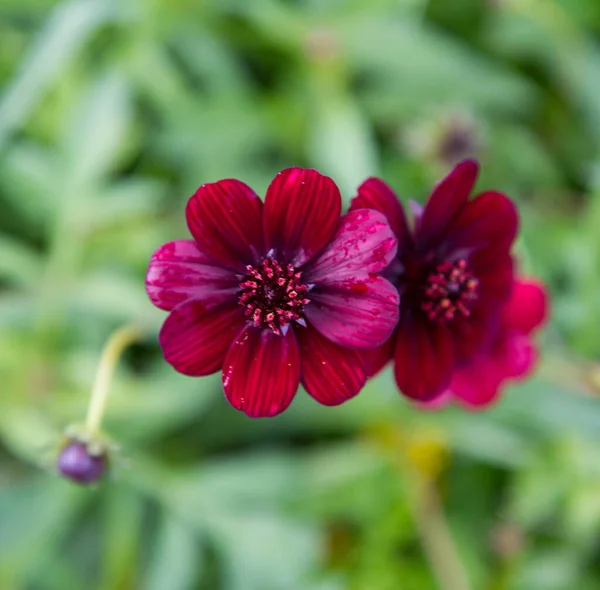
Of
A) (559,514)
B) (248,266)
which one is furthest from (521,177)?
(248,266)

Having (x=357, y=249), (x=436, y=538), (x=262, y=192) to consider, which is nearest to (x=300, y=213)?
(x=357, y=249)

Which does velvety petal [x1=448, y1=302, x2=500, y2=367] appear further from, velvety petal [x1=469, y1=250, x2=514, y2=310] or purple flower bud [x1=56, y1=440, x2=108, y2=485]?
purple flower bud [x1=56, y1=440, x2=108, y2=485]

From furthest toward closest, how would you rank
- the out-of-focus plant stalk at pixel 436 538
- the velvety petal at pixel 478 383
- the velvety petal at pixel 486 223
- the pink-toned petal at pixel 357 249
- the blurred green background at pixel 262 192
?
the out-of-focus plant stalk at pixel 436 538, the blurred green background at pixel 262 192, the velvety petal at pixel 478 383, the velvety petal at pixel 486 223, the pink-toned petal at pixel 357 249

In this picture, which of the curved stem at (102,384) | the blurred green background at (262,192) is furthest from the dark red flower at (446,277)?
the blurred green background at (262,192)

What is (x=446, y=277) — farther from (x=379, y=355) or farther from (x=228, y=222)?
(x=228, y=222)

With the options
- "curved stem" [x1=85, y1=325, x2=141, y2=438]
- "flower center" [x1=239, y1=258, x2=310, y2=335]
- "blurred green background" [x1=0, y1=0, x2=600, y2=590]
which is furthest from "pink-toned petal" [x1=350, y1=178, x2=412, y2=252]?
"blurred green background" [x1=0, y1=0, x2=600, y2=590]

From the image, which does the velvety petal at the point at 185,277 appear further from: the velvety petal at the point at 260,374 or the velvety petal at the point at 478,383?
the velvety petal at the point at 478,383
